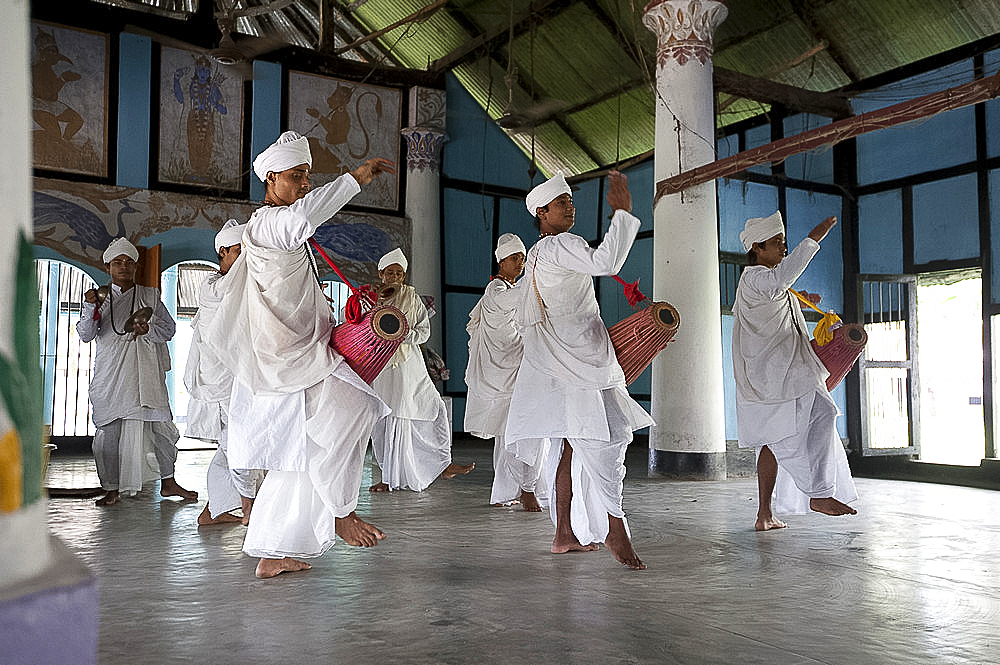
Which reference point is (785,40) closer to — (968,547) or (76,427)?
(968,547)

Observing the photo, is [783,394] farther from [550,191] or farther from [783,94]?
[783,94]

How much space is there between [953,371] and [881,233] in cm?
458

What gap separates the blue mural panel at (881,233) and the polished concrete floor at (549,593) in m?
4.24

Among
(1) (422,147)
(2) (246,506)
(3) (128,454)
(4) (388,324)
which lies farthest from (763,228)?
(1) (422,147)

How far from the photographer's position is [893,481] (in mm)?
7730

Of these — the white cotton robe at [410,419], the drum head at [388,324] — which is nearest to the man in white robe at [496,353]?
the white cotton robe at [410,419]

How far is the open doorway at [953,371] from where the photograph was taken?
39.6 ft

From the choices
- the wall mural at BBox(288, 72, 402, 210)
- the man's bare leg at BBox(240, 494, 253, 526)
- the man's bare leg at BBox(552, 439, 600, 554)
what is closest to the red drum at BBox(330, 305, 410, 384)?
the man's bare leg at BBox(552, 439, 600, 554)

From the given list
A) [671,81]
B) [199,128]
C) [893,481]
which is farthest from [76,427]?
[893,481]

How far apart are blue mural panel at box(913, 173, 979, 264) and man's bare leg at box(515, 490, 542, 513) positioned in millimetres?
5298

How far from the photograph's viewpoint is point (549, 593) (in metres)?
3.16

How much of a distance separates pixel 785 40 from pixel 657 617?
812 cm

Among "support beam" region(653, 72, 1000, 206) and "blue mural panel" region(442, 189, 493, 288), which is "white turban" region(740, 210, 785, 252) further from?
"blue mural panel" region(442, 189, 493, 288)

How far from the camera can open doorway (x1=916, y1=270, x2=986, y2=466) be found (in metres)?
12.1
